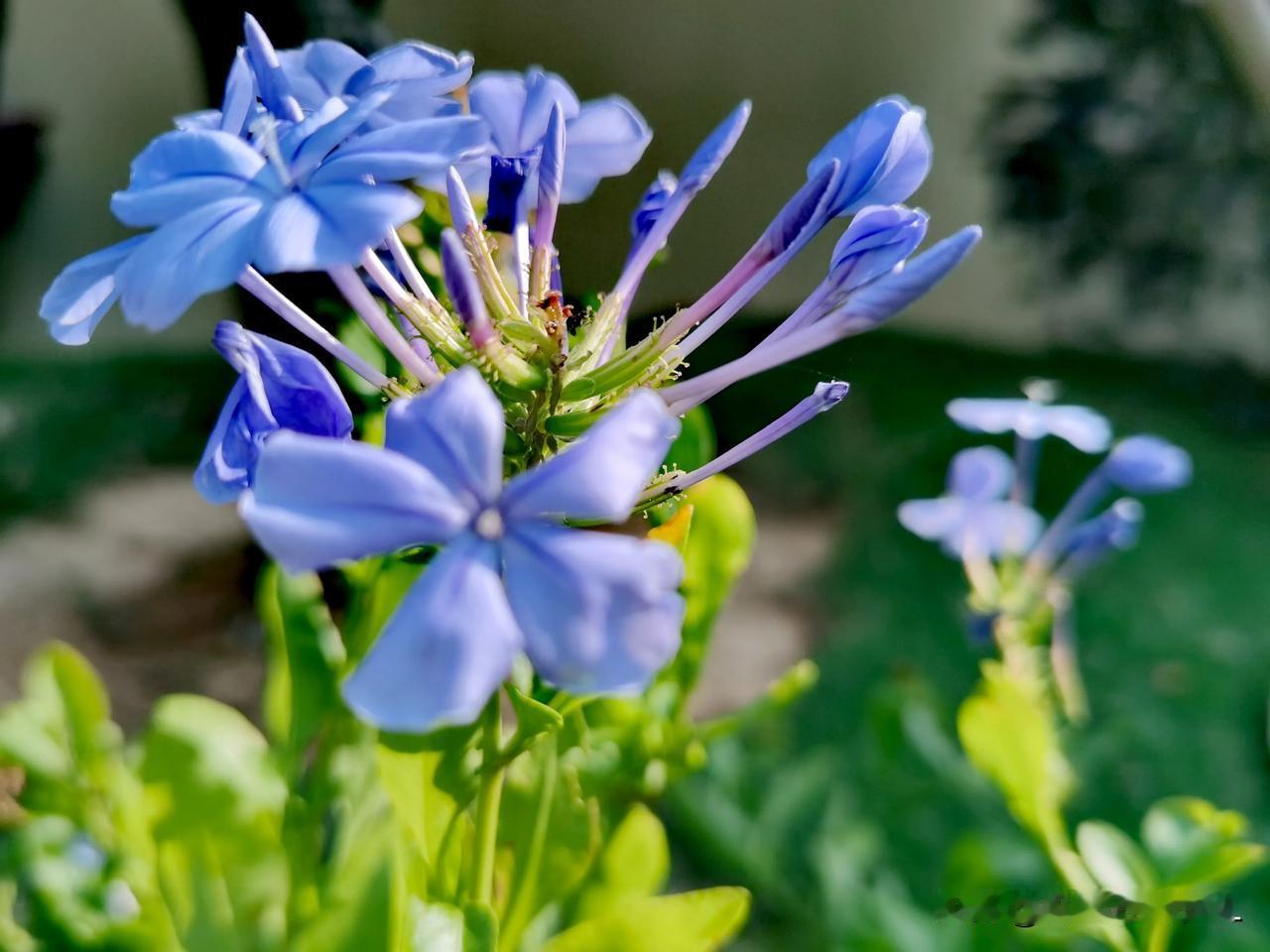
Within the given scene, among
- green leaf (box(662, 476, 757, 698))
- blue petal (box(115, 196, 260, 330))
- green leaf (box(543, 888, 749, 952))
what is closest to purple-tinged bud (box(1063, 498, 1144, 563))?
green leaf (box(662, 476, 757, 698))

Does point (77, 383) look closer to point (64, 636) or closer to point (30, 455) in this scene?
point (30, 455)

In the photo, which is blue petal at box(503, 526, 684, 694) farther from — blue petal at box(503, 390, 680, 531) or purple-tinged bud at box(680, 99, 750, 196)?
purple-tinged bud at box(680, 99, 750, 196)

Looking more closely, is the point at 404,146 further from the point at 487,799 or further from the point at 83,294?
the point at 487,799

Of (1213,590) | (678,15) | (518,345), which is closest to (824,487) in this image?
(1213,590)

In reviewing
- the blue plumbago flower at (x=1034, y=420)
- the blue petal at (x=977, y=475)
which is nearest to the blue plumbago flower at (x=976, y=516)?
the blue petal at (x=977, y=475)

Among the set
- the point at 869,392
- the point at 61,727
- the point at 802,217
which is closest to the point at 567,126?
the point at 802,217
